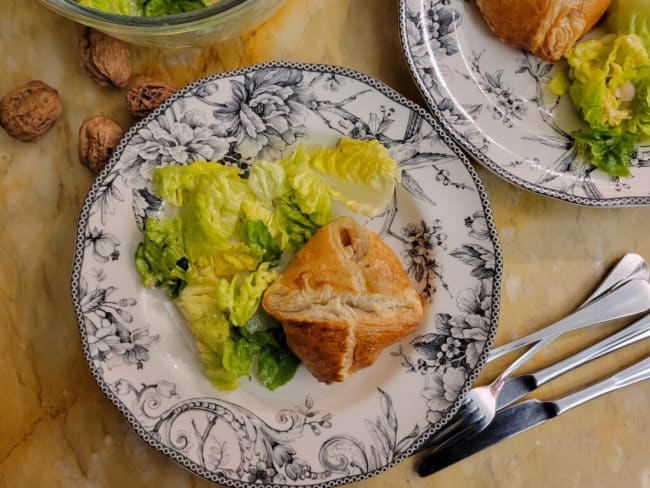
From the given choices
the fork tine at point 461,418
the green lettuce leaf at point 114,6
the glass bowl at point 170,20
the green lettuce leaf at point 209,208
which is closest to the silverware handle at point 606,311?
the fork tine at point 461,418

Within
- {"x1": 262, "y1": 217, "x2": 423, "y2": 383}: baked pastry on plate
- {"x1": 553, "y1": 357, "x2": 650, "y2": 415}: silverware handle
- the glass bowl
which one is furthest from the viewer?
{"x1": 553, "y1": 357, "x2": 650, "y2": 415}: silverware handle

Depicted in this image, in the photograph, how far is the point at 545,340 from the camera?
1.84 metres

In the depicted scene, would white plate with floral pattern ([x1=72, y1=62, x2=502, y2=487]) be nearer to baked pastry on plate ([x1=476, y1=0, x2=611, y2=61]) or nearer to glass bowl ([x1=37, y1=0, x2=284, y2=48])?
glass bowl ([x1=37, y1=0, x2=284, y2=48])

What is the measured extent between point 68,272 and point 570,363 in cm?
134

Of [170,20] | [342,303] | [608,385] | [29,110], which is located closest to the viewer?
[170,20]

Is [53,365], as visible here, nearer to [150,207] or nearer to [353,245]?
[150,207]

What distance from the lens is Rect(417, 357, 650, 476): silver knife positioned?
5.87 ft

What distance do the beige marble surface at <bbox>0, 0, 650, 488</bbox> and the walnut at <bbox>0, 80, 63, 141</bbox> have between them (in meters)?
0.05

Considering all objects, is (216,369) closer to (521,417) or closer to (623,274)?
(521,417)

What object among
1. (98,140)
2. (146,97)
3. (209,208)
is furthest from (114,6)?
(209,208)

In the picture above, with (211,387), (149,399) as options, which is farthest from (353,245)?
(149,399)

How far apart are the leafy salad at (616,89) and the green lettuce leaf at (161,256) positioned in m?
1.06

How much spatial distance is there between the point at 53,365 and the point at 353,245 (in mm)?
853

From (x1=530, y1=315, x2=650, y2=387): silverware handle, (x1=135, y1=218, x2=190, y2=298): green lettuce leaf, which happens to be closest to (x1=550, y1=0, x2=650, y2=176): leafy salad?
(x1=530, y1=315, x2=650, y2=387): silverware handle
